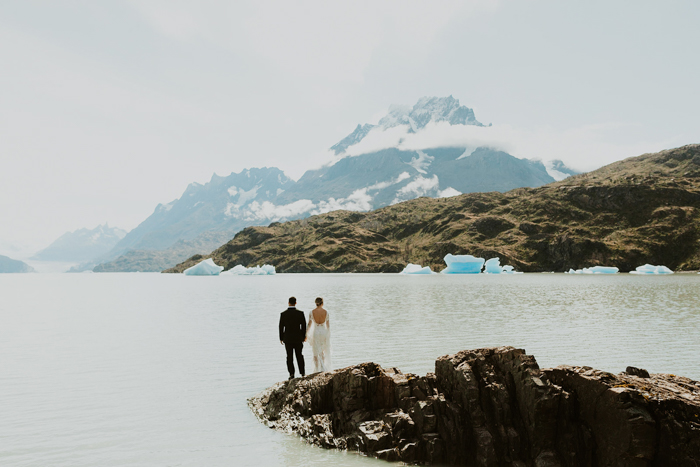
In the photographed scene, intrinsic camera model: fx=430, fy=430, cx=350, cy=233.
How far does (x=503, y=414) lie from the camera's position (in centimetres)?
1179

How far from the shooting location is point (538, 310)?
48594 mm

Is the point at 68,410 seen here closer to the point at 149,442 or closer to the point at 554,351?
the point at 149,442

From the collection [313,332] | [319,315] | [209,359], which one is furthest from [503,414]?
[209,359]

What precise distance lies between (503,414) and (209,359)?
62.9ft

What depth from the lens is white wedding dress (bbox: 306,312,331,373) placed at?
→ 1675 centimetres

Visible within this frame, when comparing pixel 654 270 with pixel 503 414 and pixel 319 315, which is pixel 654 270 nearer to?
pixel 319 315

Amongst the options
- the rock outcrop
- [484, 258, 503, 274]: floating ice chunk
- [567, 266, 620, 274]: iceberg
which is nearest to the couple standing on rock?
the rock outcrop

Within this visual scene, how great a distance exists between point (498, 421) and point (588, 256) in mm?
210961

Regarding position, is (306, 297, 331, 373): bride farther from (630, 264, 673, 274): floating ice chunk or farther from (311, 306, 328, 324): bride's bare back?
(630, 264, 673, 274): floating ice chunk

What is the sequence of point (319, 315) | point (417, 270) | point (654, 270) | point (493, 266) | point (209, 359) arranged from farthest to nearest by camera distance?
1. point (417, 270)
2. point (493, 266)
3. point (654, 270)
4. point (209, 359)
5. point (319, 315)

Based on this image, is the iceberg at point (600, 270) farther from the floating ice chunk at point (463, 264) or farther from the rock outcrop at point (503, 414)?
the rock outcrop at point (503, 414)

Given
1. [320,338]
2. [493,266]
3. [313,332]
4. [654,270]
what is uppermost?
[313,332]

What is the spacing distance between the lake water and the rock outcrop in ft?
3.36

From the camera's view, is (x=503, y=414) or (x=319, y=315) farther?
(x=319, y=315)
